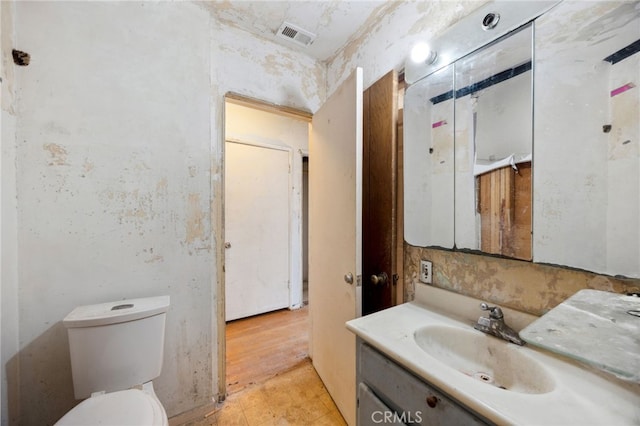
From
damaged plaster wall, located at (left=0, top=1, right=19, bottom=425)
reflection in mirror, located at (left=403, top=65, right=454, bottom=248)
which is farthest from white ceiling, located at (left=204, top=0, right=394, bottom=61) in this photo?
damaged plaster wall, located at (left=0, top=1, right=19, bottom=425)

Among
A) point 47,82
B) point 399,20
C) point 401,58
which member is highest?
point 399,20

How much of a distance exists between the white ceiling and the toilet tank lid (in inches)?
67.0

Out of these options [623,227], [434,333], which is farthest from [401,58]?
[434,333]

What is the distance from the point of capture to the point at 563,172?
0.78 metres

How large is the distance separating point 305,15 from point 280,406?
2.40m

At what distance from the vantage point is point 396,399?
779 millimetres

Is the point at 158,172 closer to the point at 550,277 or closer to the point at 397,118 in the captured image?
the point at 397,118

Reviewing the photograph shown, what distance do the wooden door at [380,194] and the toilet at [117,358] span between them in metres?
1.08

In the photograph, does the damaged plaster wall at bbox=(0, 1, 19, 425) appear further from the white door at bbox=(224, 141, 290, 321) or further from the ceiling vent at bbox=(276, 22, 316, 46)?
the white door at bbox=(224, 141, 290, 321)

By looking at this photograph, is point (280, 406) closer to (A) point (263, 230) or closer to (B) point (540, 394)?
(B) point (540, 394)

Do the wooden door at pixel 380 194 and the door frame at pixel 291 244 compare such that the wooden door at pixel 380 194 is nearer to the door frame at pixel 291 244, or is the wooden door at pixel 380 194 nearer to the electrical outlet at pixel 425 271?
the electrical outlet at pixel 425 271

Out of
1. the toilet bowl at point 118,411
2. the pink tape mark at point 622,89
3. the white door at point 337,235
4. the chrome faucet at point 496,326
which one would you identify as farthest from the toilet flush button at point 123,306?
the pink tape mark at point 622,89

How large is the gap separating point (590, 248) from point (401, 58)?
1189mm

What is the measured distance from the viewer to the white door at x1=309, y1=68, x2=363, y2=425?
124 centimetres
